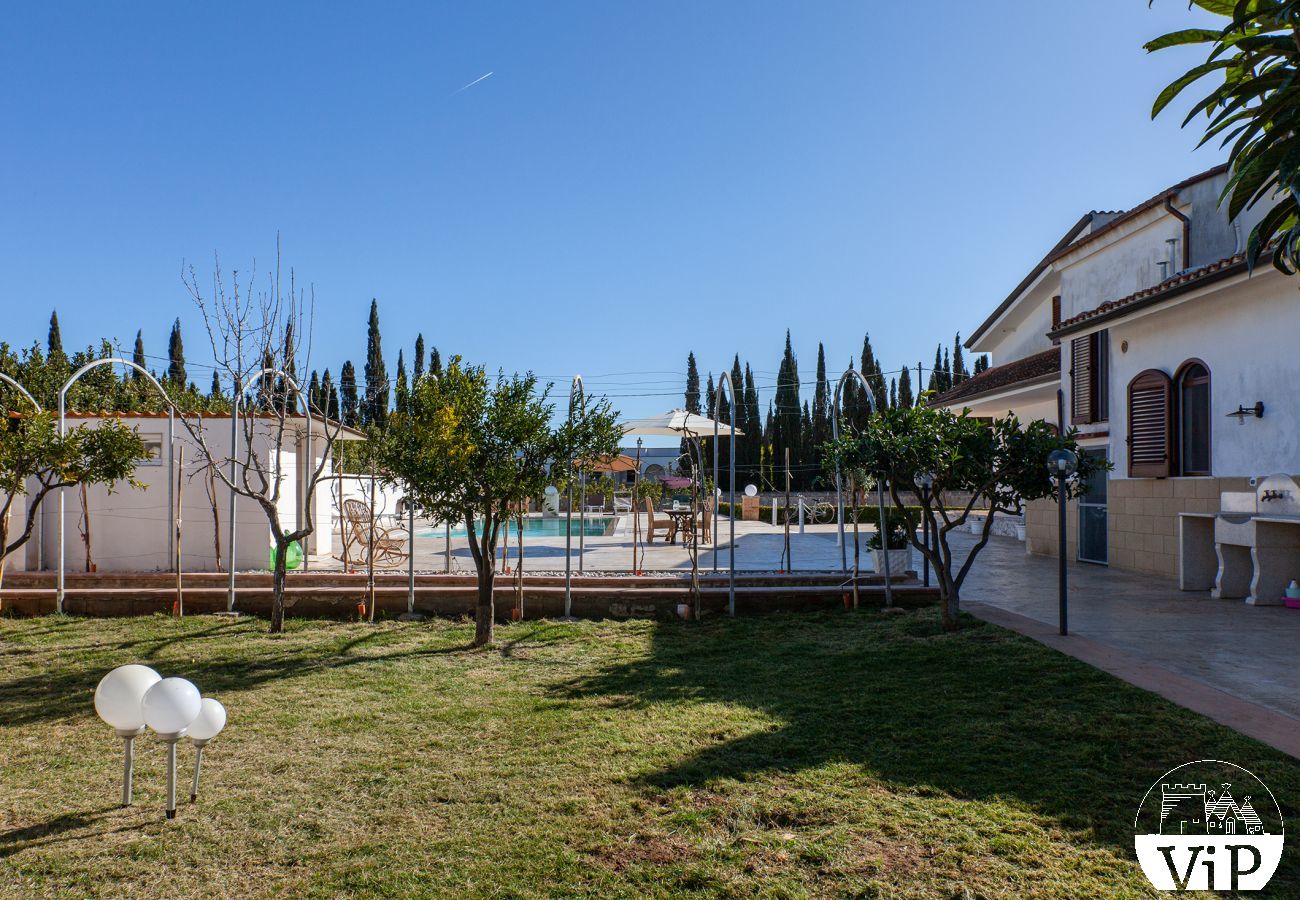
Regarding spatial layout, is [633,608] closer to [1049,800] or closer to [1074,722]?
[1074,722]

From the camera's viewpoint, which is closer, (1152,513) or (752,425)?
(1152,513)

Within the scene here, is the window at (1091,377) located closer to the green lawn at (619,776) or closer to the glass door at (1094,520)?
the glass door at (1094,520)

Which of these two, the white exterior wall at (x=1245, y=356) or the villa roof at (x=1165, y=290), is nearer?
the white exterior wall at (x=1245, y=356)

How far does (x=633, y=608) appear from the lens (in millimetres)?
8945

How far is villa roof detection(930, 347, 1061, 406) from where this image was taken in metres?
16.1

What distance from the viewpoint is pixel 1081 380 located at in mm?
13977

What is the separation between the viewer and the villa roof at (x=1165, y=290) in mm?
9359

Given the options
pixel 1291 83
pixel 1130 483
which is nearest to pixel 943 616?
Result: pixel 1291 83

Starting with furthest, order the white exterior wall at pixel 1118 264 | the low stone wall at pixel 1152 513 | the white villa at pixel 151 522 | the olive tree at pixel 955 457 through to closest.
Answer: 1. the white exterior wall at pixel 1118 264
2. the white villa at pixel 151 522
3. the low stone wall at pixel 1152 513
4. the olive tree at pixel 955 457

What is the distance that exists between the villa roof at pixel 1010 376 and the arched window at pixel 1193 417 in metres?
3.86

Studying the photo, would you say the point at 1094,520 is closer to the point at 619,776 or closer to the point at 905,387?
the point at 619,776

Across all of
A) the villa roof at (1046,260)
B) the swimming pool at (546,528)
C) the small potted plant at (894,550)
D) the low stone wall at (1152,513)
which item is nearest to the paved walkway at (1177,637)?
the low stone wall at (1152,513)

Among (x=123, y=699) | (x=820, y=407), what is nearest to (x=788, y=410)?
(x=820, y=407)

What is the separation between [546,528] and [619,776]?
67.0 feet
